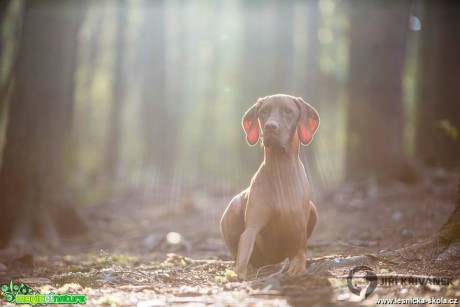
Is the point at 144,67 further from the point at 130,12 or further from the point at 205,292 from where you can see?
the point at 205,292

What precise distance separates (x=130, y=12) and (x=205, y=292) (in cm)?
2698

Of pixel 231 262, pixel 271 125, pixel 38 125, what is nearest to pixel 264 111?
pixel 271 125

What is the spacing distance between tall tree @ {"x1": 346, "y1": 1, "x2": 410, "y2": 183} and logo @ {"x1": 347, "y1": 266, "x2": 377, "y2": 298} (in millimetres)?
8661

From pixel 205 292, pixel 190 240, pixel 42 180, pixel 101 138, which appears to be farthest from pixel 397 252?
pixel 101 138

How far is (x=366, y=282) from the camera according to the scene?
507 centimetres

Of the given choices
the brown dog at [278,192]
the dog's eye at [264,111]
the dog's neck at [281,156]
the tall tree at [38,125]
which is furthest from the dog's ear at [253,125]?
the tall tree at [38,125]

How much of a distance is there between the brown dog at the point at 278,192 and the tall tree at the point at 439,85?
9204mm

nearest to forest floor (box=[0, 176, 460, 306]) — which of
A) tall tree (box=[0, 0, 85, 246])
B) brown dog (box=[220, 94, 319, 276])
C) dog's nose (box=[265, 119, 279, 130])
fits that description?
brown dog (box=[220, 94, 319, 276])


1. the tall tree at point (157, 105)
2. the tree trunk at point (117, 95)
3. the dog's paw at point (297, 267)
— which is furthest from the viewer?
the tree trunk at point (117, 95)

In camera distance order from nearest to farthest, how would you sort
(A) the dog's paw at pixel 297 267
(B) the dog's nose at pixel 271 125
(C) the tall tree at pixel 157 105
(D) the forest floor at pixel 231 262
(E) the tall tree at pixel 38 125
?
1. (D) the forest floor at pixel 231 262
2. (A) the dog's paw at pixel 297 267
3. (B) the dog's nose at pixel 271 125
4. (E) the tall tree at pixel 38 125
5. (C) the tall tree at pixel 157 105

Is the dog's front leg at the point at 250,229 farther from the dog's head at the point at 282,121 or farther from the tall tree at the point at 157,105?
the tall tree at the point at 157,105

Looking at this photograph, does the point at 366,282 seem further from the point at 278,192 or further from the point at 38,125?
the point at 38,125

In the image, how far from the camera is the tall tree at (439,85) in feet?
49.6

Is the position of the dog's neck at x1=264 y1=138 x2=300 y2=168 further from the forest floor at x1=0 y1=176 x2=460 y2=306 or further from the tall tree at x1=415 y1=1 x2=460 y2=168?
the tall tree at x1=415 y1=1 x2=460 y2=168
